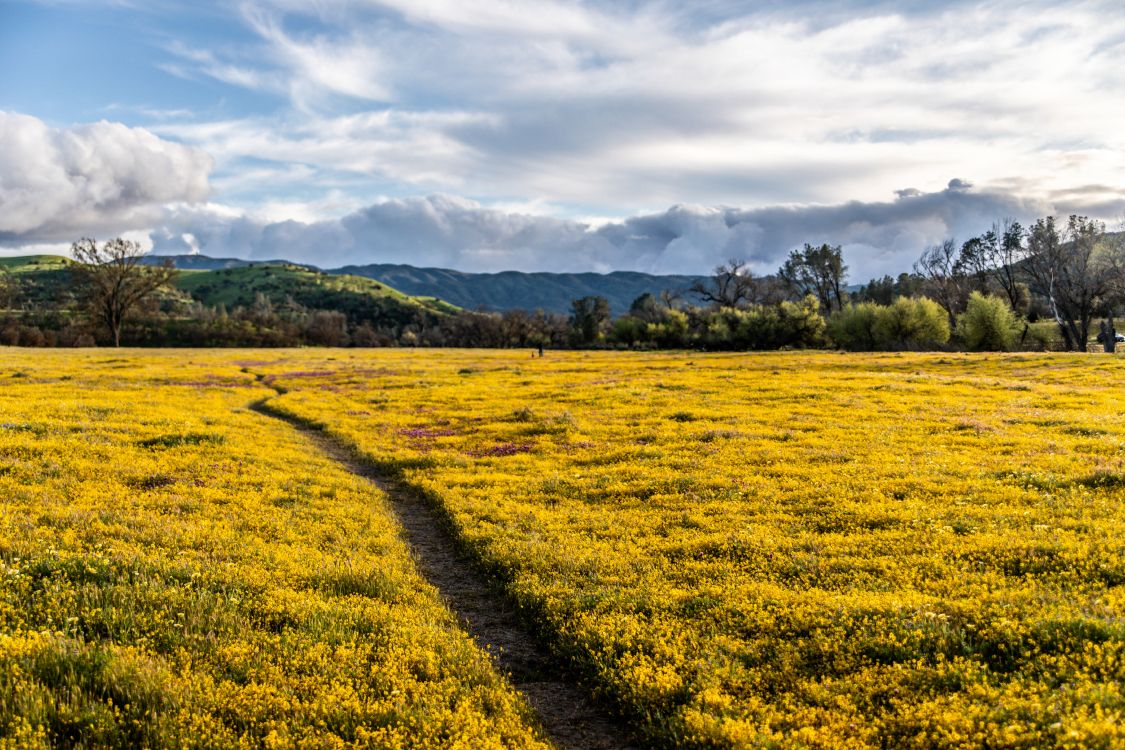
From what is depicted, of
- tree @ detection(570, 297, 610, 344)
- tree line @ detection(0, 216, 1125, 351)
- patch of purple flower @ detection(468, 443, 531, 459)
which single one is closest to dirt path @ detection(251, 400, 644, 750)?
patch of purple flower @ detection(468, 443, 531, 459)

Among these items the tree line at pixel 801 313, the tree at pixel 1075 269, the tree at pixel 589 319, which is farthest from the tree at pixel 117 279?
the tree at pixel 1075 269

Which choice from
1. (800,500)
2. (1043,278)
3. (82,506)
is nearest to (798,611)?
(800,500)

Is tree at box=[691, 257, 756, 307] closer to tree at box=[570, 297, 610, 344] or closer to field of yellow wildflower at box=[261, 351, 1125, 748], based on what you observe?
tree at box=[570, 297, 610, 344]

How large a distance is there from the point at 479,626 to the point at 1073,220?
111m

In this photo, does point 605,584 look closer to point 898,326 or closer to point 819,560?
point 819,560

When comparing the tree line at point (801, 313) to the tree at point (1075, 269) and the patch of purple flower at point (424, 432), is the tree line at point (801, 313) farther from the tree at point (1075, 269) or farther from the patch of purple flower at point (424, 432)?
the patch of purple flower at point (424, 432)

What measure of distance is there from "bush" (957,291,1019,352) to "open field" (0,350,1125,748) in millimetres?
71946

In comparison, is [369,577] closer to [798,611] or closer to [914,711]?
[798,611]

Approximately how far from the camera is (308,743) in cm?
728

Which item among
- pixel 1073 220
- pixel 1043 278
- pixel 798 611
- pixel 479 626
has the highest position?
pixel 1073 220

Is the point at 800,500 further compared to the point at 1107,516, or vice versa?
the point at 800,500

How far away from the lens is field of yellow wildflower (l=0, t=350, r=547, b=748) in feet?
24.6

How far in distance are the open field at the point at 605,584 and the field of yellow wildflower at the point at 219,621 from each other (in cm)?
6

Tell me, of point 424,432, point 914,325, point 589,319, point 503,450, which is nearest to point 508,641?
point 503,450
